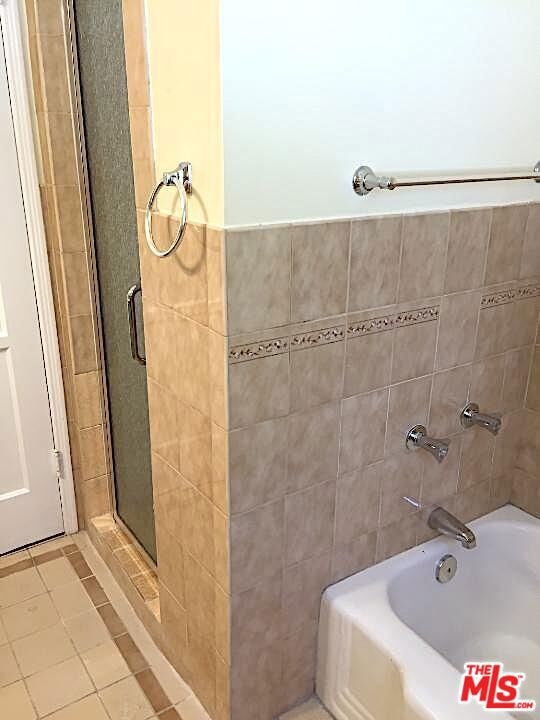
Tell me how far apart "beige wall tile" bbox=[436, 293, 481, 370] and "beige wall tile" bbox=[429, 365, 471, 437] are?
3 centimetres

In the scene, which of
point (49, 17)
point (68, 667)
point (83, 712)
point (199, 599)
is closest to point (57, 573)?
point (68, 667)

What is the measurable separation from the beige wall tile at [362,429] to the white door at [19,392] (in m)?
1.16

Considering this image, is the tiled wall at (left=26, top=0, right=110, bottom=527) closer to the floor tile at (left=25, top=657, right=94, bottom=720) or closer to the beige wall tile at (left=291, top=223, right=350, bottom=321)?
the floor tile at (left=25, top=657, right=94, bottom=720)

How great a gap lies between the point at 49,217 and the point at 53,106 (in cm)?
32

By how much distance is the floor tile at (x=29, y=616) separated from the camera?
1884 millimetres

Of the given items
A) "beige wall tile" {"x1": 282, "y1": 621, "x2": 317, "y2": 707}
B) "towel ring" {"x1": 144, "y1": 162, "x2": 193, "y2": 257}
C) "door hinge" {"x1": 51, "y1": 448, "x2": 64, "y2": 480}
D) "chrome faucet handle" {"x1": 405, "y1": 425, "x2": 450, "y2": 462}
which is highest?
"towel ring" {"x1": 144, "y1": 162, "x2": 193, "y2": 257}

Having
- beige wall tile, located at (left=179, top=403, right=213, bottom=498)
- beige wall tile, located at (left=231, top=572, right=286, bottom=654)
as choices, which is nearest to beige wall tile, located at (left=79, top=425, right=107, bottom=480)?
beige wall tile, located at (left=179, top=403, right=213, bottom=498)

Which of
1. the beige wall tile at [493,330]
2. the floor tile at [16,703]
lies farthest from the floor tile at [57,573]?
the beige wall tile at [493,330]

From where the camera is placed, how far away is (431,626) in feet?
5.51

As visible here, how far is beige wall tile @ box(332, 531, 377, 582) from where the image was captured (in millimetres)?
1512

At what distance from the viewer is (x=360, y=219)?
1.24 metres

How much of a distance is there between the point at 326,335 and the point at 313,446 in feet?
0.83

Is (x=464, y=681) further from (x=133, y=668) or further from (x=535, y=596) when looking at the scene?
(x=133, y=668)

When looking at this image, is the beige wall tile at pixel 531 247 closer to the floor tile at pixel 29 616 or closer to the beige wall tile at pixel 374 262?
the beige wall tile at pixel 374 262
